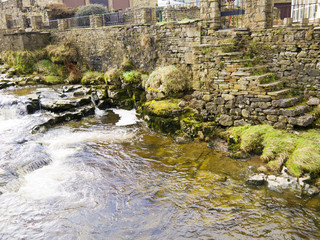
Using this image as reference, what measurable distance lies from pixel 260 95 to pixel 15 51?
16.3 metres

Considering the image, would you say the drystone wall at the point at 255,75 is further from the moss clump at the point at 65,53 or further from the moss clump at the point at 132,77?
the moss clump at the point at 65,53

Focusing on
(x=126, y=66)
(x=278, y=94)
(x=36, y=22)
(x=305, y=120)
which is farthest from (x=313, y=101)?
(x=36, y=22)

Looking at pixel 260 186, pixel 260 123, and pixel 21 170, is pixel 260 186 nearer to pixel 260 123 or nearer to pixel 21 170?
pixel 260 123

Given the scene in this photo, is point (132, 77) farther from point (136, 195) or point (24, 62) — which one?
point (24, 62)

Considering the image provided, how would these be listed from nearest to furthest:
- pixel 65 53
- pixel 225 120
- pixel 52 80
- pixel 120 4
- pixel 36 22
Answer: pixel 225 120 < pixel 52 80 < pixel 65 53 < pixel 36 22 < pixel 120 4

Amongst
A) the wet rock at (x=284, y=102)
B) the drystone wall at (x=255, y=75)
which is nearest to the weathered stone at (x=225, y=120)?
the drystone wall at (x=255, y=75)

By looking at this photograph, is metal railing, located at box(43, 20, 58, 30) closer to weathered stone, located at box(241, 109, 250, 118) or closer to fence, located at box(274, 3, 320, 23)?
fence, located at box(274, 3, 320, 23)

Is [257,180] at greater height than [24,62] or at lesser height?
lesser

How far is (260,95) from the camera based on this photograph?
8227mm

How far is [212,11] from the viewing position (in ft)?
33.6

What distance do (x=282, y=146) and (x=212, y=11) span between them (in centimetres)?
576

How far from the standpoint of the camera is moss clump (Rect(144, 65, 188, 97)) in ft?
36.3

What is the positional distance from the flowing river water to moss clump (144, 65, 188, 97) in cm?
224

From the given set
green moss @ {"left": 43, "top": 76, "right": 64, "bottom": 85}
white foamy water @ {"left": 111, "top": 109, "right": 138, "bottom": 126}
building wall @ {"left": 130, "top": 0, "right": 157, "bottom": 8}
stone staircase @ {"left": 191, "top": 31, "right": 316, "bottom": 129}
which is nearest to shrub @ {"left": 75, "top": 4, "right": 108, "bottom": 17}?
building wall @ {"left": 130, "top": 0, "right": 157, "bottom": 8}
